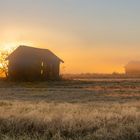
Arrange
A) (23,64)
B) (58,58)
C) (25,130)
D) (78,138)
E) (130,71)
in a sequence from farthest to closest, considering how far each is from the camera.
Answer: (130,71) → (58,58) → (23,64) → (25,130) → (78,138)

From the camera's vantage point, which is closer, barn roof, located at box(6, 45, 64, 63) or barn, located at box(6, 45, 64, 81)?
barn, located at box(6, 45, 64, 81)

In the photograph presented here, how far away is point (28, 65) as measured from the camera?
63.1m

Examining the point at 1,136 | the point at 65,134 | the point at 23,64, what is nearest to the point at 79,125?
the point at 65,134

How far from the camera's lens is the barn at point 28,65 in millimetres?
63047

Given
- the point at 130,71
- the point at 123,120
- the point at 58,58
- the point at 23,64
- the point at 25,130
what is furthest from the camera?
the point at 130,71

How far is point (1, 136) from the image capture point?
532 inches

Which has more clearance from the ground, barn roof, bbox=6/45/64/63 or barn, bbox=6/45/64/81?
barn roof, bbox=6/45/64/63

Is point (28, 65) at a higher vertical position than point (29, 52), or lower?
lower

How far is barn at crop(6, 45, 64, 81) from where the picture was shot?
6305 centimetres

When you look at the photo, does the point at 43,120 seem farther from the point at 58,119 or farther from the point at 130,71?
the point at 130,71

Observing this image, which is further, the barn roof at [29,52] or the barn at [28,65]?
the barn roof at [29,52]

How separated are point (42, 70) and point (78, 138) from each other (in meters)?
51.2

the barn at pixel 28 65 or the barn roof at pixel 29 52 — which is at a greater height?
the barn roof at pixel 29 52

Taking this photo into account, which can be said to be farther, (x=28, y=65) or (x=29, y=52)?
(x=29, y=52)
